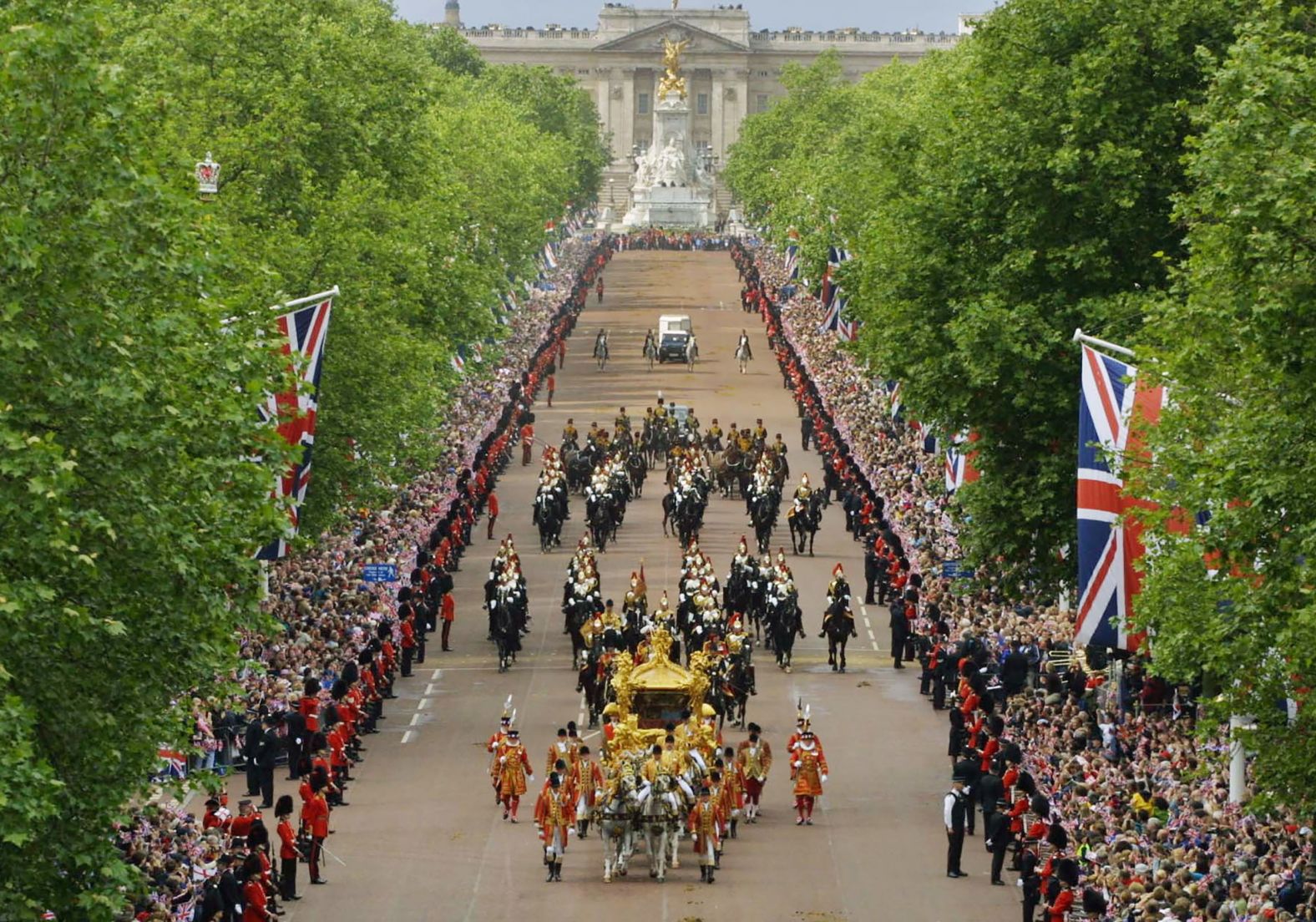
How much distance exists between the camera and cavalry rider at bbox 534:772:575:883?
35.2 meters

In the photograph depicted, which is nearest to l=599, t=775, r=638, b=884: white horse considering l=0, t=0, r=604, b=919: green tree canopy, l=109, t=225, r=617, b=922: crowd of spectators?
l=109, t=225, r=617, b=922: crowd of spectators

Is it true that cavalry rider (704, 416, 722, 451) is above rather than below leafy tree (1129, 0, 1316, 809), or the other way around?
below

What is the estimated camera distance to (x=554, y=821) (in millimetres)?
35219

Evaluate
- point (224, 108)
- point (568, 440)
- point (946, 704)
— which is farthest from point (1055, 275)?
point (568, 440)

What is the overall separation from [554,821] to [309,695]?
7410mm

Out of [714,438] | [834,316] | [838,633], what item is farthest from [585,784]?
[834,316]

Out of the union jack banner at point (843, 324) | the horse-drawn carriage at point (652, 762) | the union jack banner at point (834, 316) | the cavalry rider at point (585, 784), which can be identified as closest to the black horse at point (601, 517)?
the union jack banner at point (843, 324)

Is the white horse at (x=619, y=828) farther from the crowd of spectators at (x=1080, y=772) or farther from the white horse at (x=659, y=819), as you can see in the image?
the crowd of spectators at (x=1080, y=772)

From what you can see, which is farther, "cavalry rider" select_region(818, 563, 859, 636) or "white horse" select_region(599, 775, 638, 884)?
"cavalry rider" select_region(818, 563, 859, 636)

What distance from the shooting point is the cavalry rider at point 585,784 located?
36.2m

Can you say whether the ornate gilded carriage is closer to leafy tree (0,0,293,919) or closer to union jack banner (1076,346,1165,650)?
union jack banner (1076,346,1165,650)

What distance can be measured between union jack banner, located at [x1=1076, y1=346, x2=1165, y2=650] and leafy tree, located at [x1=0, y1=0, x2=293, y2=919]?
1184 cm

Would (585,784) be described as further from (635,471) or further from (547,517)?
(635,471)

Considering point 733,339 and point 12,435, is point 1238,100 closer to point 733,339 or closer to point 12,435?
point 12,435
